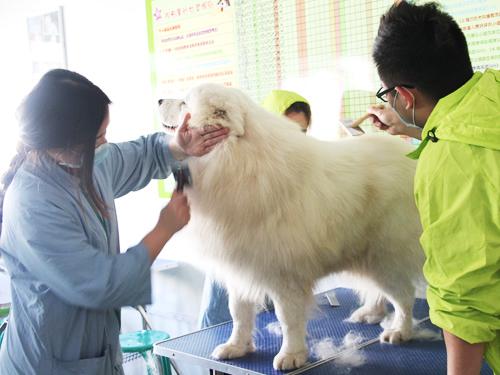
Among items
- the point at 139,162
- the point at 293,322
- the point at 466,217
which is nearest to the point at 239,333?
the point at 293,322

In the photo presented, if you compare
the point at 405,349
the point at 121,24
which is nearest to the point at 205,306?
the point at 405,349

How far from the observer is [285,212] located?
1830 mm

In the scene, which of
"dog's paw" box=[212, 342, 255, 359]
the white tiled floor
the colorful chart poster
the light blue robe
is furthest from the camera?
the white tiled floor

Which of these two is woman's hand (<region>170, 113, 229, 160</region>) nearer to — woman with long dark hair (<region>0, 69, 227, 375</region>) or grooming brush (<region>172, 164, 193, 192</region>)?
grooming brush (<region>172, 164, 193, 192</region>)

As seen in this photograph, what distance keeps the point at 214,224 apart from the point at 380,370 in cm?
77

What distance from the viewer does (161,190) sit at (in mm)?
4000

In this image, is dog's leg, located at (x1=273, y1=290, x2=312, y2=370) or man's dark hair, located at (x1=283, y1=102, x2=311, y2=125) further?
man's dark hair, located at (x1=283, y1=102, x2=311, y2=125)

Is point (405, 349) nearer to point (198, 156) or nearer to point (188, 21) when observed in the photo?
point (198, 156)

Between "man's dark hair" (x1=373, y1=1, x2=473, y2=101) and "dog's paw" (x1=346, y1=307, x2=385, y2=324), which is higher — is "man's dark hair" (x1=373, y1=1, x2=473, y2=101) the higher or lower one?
the higher one

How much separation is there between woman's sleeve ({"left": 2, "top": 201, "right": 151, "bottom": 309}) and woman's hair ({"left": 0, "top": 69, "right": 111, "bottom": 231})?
163 mm

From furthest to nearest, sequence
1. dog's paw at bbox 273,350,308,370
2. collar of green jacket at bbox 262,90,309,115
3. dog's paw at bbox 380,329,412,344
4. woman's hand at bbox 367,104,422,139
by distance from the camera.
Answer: collar of green jacket at bbox 262,90,309,115
dog's paw at bbox 380,329,412,344
dog's paw at bbox 273,350,308,370
woman's hand at bbox 367,104,422,139

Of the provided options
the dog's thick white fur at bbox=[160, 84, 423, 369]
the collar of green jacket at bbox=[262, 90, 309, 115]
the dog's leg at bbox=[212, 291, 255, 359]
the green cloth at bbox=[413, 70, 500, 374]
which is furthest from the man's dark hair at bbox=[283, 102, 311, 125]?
the green cloth at bbox=[413, 70, 500, 374]

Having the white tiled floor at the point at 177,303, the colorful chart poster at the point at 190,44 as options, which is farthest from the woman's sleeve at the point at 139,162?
the white tiled floor at the point at 177,303

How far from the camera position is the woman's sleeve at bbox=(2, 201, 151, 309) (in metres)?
1.26
